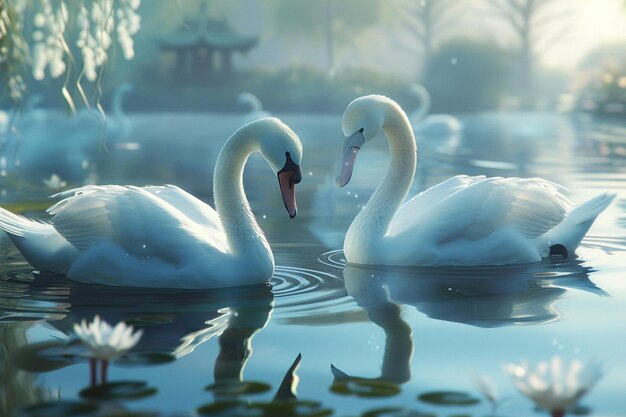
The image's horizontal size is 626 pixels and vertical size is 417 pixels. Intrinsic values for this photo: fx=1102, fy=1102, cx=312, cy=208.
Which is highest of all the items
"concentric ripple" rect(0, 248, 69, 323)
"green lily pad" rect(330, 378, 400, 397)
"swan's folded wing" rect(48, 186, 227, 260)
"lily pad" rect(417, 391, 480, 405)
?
"swan's folded wing" rect(48, 186, 227, 260)

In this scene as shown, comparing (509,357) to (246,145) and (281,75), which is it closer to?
(246,145)

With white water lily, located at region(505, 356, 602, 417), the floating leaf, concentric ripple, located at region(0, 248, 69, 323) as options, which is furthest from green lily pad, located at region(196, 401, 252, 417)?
concentric ripple, located at region(0, 248, 69, 323)

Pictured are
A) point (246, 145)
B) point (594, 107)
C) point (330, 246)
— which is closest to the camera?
point (246, 145)

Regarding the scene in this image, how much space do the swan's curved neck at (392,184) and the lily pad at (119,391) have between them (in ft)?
10.9

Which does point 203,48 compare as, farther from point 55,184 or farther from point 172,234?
point 172,234

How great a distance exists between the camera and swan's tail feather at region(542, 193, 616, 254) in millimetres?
7957

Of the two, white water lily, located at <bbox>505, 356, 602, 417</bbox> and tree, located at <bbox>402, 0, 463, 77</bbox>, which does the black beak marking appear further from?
tree, located at <bbox>402, 0, 463, 77</bbox>

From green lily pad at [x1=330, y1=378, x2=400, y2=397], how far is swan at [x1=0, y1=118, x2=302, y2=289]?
1.99m

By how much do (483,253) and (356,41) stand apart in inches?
2170

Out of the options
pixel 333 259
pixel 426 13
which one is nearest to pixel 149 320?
pixel 333 259

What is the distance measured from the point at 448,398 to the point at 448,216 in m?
2.94

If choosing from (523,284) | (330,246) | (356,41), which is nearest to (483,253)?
(523,284)

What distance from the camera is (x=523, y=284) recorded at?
276 inches

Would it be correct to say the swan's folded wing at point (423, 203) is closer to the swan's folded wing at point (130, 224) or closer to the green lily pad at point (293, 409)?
the swan's folded wing at point (130, 224)
